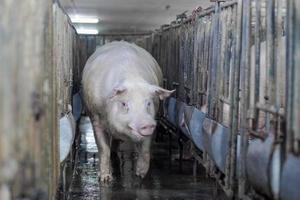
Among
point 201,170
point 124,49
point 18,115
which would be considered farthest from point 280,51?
point 124,49

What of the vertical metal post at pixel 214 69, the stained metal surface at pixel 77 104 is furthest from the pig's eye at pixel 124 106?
the stained metal surface at pixel 77 104

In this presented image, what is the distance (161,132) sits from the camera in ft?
42.1

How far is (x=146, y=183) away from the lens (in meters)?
8.57

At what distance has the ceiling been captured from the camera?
60.2ft

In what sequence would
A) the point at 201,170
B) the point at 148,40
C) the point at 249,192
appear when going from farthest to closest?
1. the point at 148,40
2. the point at 201,170
3. the point at 249,192

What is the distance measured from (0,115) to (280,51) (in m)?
2.71

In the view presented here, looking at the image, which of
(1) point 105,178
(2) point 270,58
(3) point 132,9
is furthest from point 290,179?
(3) point 132,9

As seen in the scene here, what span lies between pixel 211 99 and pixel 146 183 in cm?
189

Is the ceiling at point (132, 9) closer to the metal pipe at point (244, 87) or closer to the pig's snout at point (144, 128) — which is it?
the pig's snout at point (144, 128)

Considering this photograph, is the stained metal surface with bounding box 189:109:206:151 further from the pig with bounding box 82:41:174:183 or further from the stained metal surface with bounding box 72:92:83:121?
the stained metal surface with bounding box 72:92:83:121

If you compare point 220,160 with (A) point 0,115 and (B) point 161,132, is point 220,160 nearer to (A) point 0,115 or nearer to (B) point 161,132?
(A) point 0,115

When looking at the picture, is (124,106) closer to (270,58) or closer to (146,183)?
(146,183)

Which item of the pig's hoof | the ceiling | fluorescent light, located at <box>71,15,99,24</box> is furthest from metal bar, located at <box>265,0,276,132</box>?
fluorescent light, located at <box>71,15,99,24</box>

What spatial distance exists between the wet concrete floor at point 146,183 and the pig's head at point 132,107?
2.28 feet
